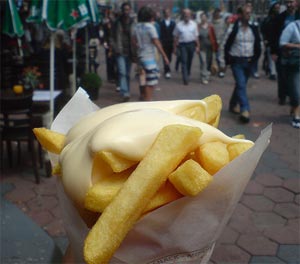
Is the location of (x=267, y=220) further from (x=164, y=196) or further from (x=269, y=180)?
(x=164, y=196)

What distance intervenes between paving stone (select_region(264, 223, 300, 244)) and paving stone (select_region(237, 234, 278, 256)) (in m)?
0.08

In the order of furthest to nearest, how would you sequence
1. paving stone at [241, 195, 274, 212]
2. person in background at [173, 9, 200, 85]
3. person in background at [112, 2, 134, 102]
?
person in background at [173, 9, 200, 85] < person in background at [112, 2, 134, 102] < paving stone at [241, 195, 274, 212]

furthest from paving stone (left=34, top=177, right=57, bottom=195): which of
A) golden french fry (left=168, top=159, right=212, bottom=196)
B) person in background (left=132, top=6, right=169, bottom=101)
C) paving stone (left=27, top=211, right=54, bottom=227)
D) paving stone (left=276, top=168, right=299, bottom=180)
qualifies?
golden french fry (left=168, top=159, right=212, bottom=196)

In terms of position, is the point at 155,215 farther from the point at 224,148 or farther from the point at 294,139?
the point at 294,139

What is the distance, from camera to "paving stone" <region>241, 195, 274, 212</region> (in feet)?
14.9

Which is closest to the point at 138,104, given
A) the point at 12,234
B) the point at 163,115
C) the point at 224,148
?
the point at 163,115

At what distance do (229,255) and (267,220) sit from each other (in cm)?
75

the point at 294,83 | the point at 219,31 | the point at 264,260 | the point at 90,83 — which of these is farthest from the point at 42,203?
the point at 219,31

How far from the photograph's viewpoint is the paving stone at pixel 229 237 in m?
3.95

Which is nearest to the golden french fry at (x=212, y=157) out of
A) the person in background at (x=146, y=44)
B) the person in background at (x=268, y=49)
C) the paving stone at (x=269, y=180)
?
the paving stone at (x=269, y=180)

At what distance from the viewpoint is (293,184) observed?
16.7 ft

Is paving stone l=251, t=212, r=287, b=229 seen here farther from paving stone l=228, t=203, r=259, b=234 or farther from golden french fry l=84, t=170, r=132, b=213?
golden french fry l=84, t=170, r=132, b=213

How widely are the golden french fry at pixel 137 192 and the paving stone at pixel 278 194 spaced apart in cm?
383

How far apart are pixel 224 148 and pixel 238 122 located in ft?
21.2
